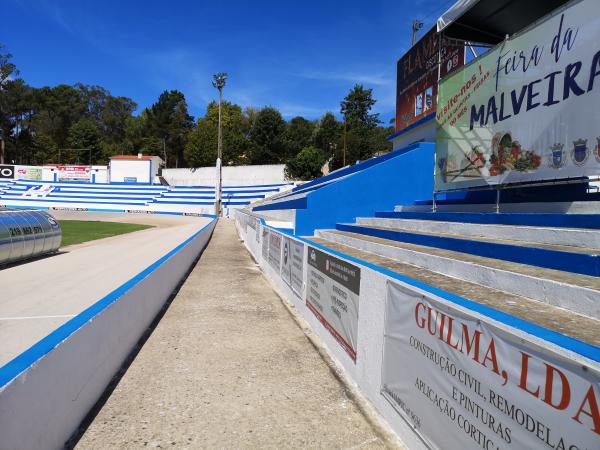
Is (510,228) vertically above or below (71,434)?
above

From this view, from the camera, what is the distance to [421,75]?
13.7m

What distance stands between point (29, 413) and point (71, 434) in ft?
2.65

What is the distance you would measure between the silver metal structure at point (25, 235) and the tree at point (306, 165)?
43.5 metres

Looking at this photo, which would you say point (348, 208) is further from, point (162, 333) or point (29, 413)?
point (29, 413)

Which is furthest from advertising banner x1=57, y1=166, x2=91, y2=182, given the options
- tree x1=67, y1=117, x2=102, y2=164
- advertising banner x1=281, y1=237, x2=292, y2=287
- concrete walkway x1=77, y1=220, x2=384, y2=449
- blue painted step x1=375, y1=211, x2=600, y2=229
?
blue painted step x1=375, y1=211, x2=600, y2=229

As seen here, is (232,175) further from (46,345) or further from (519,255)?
(46,345)

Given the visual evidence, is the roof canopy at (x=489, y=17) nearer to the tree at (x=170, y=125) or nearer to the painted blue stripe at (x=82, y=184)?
the painted blue stripe at (x=82, y=184)

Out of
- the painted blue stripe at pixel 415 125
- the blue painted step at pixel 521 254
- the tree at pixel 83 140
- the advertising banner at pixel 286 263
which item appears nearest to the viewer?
the blue painted step at pixel 521 254

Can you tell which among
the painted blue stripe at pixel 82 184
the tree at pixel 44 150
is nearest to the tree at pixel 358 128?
the painted blue stripe at pixel 82 184

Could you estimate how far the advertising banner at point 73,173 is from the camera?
6869 centimetres

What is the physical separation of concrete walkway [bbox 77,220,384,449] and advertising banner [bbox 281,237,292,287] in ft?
3.97

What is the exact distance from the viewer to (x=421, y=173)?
11602 millimetres

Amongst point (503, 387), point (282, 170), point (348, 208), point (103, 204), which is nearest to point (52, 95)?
point (103, 204)

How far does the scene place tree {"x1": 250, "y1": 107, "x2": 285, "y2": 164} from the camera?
72000 millimetres
